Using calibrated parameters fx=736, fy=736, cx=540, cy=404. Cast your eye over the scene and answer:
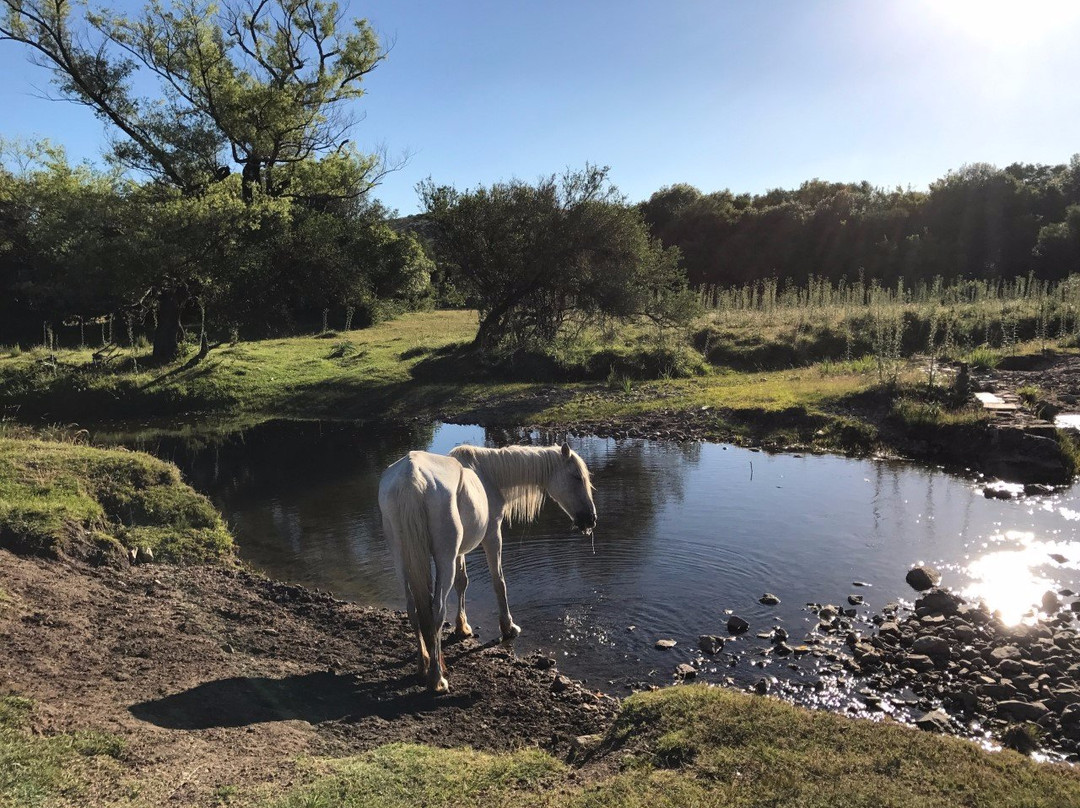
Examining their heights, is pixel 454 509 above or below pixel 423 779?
above

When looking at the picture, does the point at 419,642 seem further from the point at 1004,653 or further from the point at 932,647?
the point at 1004,653

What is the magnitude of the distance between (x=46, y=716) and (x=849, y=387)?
58.2 feet

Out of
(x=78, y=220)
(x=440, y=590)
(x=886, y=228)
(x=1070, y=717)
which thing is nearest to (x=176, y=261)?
(x=78, y=220)

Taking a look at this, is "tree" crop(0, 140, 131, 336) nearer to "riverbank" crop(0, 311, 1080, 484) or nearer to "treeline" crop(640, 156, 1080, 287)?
"riverbank" crop(0, 311, 1080, 484)

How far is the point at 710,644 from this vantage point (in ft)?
24.6

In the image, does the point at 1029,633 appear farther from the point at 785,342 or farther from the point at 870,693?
the point at 785,342

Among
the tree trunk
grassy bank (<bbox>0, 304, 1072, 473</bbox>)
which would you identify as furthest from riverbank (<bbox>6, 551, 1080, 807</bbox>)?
the tree trunk

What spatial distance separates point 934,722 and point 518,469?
456cm

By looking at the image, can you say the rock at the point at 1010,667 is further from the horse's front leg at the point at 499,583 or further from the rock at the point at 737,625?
the horse's front leg at the point at 499,583

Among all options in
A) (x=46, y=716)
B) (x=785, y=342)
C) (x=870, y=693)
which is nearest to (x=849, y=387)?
(x=785, y=342)

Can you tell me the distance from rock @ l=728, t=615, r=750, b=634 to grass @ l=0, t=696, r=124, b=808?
5.80 m

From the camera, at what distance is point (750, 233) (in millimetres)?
54750

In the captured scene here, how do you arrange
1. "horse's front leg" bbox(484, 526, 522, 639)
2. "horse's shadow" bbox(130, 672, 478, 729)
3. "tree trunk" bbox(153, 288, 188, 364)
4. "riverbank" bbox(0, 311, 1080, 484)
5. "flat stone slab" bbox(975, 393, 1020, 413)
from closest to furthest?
1. "horse's shadow" bbox(130, 672, 478, 729)
2. "horse's front leg" bbox(484, 526, 522, 639)
3. "flat stone slab" bbox(975, 393, 1020, 413)
4. "riverbank" bbox(0, 311, 1080, 484)
5. "tree trunk" bbox(153, 288, 188, 364)

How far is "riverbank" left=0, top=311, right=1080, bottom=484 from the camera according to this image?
1571 cm
